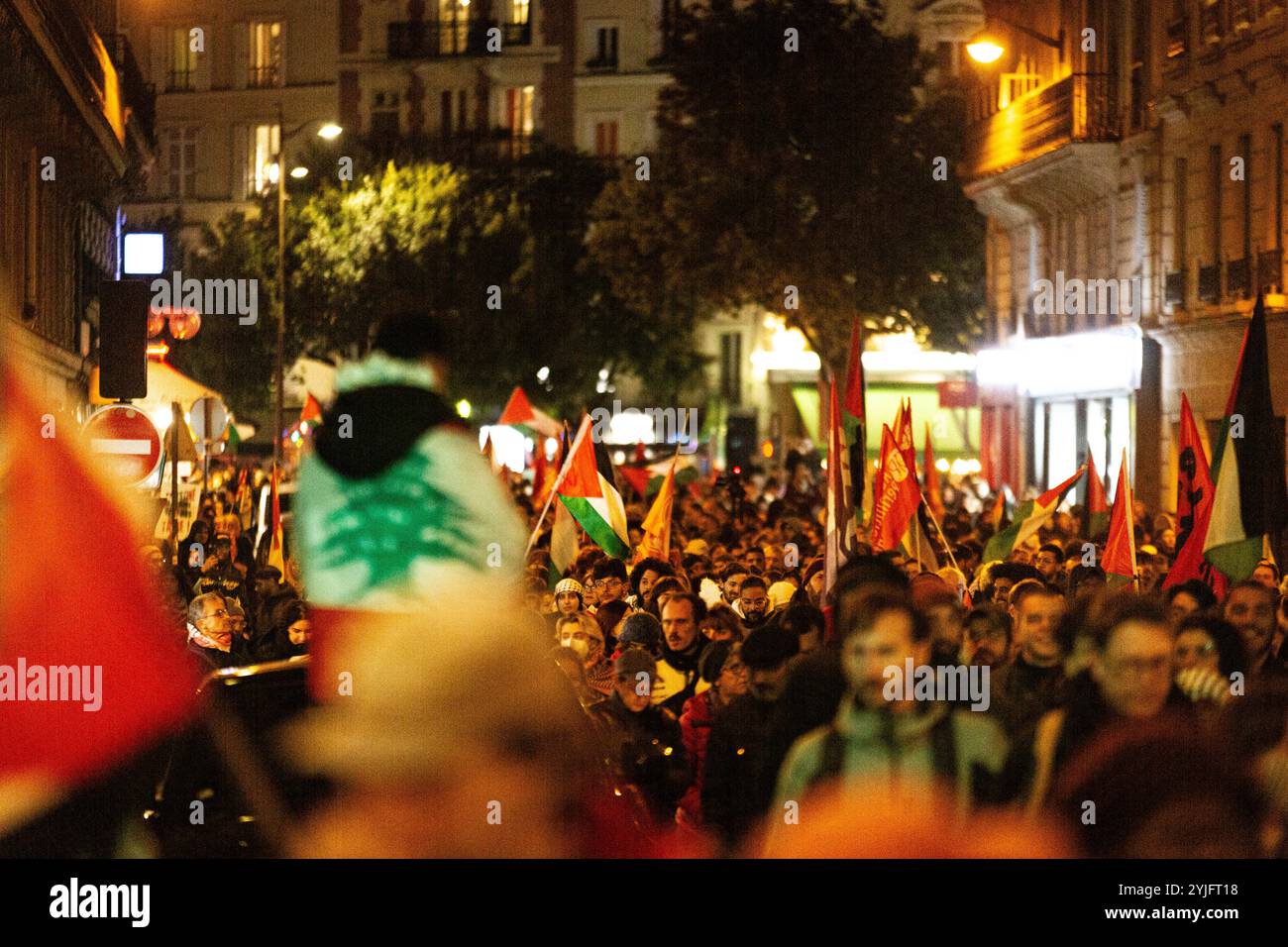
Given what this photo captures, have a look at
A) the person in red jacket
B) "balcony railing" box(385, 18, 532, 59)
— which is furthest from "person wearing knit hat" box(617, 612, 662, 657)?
"balcony railing" box(385, 18, 532, 59)

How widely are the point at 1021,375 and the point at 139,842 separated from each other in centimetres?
3444

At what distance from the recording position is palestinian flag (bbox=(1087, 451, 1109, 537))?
18484 millimetres

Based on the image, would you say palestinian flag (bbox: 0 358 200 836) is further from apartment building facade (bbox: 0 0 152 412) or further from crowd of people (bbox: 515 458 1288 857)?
apartment building facade (bbox: 0 0 152 412)

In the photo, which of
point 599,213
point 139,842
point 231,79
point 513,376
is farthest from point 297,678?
point 231,79

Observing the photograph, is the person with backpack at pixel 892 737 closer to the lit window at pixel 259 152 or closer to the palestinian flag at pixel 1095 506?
the palestinian flag at pixel 1095 506

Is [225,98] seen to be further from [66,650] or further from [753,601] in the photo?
[66,650]

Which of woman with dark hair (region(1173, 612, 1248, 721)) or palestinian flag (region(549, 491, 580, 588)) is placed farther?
palestinian flag (region(549, 491, 580, 588))

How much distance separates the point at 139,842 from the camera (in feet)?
18.2

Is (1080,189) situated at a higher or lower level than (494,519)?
higher


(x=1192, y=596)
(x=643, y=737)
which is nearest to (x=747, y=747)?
(x=643, y=737)

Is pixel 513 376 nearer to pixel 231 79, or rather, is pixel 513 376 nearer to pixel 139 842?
pixel 231 79

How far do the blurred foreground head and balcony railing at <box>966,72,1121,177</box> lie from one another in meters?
30.1
